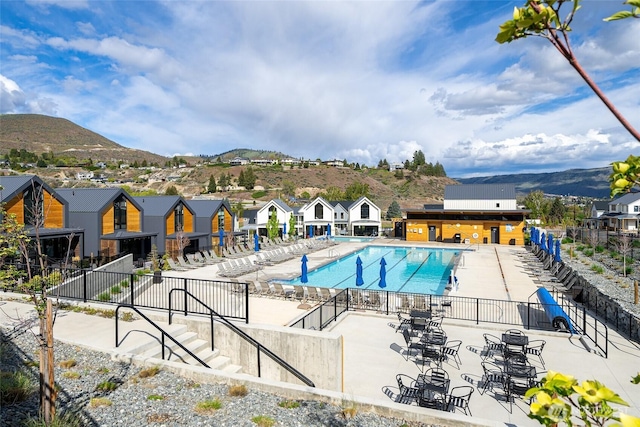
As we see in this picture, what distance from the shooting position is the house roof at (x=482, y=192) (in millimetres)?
48750

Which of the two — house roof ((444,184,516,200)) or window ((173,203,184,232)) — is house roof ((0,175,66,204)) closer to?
window ((173,203,184,232))

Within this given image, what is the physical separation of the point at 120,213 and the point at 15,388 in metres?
24.3

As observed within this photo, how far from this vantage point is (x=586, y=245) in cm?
3694

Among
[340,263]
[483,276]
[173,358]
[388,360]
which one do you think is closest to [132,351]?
[173,358]

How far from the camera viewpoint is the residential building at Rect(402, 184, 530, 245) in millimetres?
45281

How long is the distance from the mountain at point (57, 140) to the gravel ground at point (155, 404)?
144226 mm

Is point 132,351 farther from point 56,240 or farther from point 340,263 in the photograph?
point 340,263

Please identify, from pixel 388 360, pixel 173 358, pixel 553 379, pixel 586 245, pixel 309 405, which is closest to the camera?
pixel 553 379

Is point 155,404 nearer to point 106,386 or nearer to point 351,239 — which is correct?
point 106,386

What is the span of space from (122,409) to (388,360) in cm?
685

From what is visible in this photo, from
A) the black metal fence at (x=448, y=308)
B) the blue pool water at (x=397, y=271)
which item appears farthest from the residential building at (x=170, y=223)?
the black metal fence at (x=448, y=308)

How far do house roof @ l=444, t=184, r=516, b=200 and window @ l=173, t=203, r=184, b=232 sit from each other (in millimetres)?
32127

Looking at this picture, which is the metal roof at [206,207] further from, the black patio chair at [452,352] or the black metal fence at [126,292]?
the black patio chair at [452,352]

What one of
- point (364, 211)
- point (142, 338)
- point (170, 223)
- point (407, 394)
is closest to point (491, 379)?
point (407, 394)
